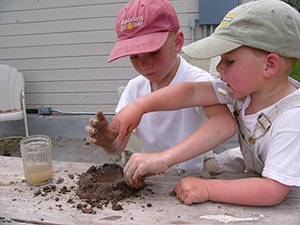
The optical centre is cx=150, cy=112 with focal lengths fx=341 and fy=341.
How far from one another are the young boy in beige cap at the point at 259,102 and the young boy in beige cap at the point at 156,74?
0.09 metres

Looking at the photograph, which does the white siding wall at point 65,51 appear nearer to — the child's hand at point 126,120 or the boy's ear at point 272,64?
the child's hand at point 126,120

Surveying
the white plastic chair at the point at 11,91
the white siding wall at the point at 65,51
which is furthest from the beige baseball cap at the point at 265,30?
the white plastic chair at the point at 11,91

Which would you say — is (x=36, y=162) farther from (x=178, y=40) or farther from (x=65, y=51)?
(x=65, y=51)

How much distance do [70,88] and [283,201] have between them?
3.73 meters

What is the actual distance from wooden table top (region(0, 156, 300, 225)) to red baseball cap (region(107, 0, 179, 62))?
50cm

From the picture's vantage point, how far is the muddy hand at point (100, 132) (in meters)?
1.15

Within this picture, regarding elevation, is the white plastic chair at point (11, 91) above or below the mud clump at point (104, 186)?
below

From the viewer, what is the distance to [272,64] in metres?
1.04

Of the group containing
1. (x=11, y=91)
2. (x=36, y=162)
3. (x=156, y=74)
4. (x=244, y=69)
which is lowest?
(x=11, y=91)

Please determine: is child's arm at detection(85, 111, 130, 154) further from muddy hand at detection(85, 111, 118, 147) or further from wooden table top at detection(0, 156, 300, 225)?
wooden table top at detection(0, 156, 300, 225)

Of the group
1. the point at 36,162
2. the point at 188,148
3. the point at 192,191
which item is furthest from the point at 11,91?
the point at 192,191

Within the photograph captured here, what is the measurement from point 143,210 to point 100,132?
13.9 inches

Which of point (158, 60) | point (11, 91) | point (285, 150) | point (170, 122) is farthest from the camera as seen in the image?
point (11, 91)

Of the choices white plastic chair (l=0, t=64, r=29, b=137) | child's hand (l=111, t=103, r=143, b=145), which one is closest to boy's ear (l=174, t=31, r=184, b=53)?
child's hand (l=111, t=103, r=143, b=145)
